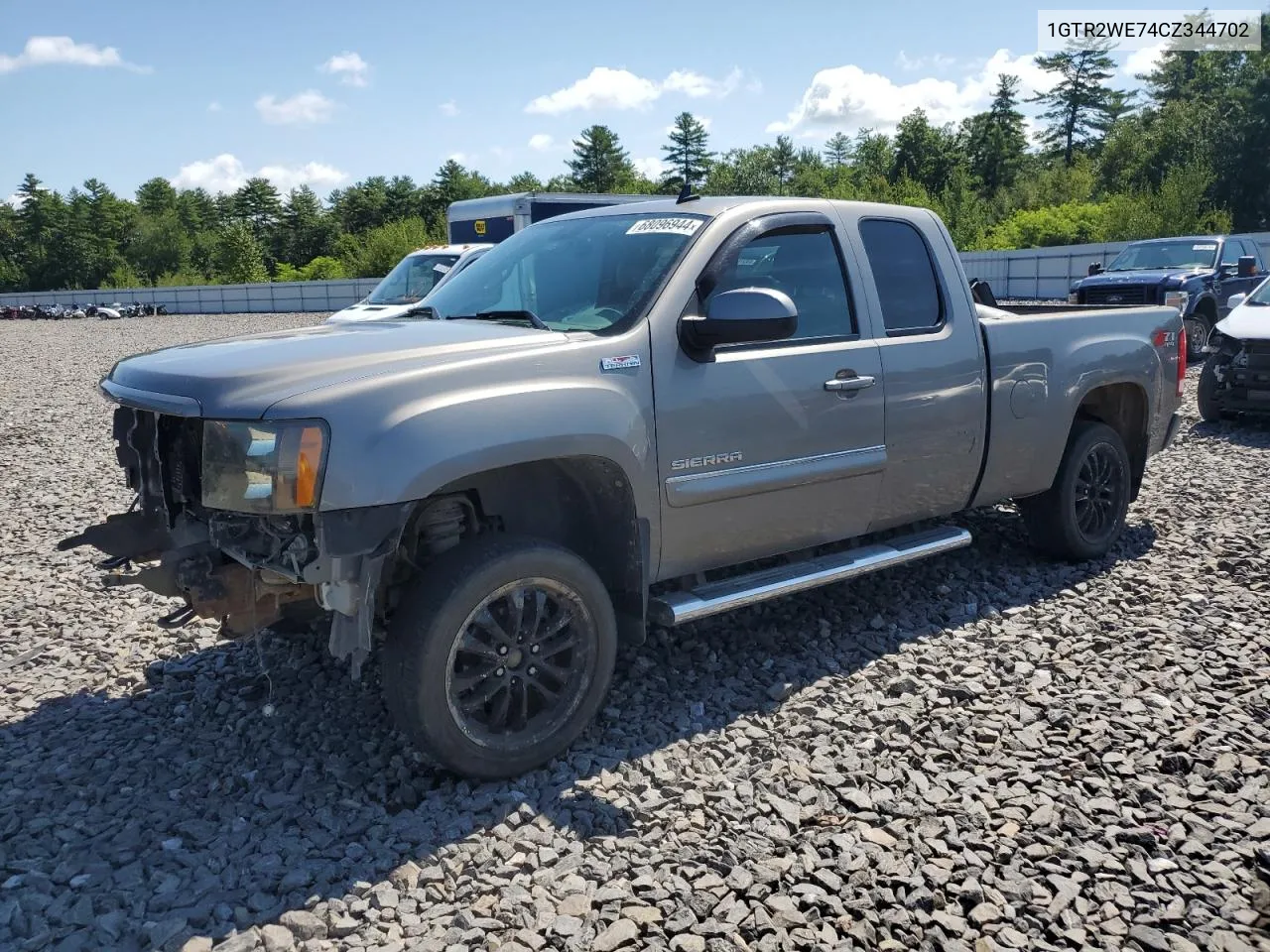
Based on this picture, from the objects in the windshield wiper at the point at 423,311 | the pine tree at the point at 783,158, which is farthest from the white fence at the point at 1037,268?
the pine tree at the point at 783,158

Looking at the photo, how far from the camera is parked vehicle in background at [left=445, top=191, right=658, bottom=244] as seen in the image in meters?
20.2

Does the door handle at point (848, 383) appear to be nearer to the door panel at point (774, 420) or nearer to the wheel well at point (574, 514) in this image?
the door panel at point (774, 420)

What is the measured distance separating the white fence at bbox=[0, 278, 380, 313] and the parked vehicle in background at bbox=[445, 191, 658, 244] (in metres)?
22.5

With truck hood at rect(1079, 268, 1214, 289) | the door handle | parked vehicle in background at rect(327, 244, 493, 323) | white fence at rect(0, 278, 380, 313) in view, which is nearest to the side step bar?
the door handle

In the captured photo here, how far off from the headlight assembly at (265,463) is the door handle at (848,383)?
86.2 inches

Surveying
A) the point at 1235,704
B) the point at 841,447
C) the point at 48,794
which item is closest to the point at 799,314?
the point at 841,447

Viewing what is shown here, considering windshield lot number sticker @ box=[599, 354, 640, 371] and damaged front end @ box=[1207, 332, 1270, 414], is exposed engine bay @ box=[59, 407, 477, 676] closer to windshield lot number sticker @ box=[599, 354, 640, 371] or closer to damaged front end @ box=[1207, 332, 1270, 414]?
windshield lot number sticker @ box=[599, 354, 640, 371]

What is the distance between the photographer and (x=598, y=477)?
389 cm

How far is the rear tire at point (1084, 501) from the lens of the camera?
583 cm

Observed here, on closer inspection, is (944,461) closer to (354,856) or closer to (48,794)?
(354,856)

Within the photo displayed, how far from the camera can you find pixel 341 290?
46.5 m

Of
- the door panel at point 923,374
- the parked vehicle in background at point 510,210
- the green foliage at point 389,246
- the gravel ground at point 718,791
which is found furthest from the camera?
the green foliage at point 389,246

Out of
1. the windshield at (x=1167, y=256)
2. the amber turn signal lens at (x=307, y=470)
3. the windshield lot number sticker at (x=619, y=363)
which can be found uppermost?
the windshield at (x=1167, y=256)

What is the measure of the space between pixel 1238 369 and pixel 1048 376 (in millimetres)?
6100
